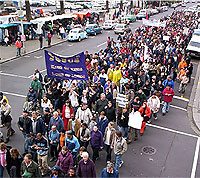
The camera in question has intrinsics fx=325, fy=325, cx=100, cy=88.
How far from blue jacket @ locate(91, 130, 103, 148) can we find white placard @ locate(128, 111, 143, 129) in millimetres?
1938

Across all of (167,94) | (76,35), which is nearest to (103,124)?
(167,94)

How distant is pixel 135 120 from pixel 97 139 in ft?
7.26

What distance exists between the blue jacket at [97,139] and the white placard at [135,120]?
194cm

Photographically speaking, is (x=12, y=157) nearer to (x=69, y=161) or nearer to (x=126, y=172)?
(x=69, y=161)

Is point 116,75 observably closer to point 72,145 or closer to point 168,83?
point 168,83

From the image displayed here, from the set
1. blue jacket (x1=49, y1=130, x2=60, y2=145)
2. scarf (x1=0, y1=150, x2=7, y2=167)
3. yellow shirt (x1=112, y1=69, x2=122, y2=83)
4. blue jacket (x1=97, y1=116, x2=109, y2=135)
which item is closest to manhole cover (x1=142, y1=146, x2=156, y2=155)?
blue jacket (x1=97, y1=116, x2=109, y2=135)

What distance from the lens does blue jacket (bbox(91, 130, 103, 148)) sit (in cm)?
953

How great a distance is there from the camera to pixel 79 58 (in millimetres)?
11719

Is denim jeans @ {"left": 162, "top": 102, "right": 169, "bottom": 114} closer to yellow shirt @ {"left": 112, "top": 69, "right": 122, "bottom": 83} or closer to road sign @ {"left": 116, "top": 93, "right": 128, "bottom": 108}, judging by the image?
yellow shirt @ {"left": 112, "top": 69, "right": 122, "bottom": 83}

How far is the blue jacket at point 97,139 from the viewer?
9.53m

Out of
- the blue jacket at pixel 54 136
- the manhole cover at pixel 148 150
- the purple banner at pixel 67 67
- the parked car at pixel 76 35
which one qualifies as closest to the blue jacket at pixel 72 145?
the blue jacket at pixel 54 136

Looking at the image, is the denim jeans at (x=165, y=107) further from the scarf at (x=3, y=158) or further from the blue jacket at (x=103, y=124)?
the scarf at (x=3, y=158)

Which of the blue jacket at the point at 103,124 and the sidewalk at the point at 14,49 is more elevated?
the blue jacket at the point at 103,124

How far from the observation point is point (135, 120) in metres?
11.3
